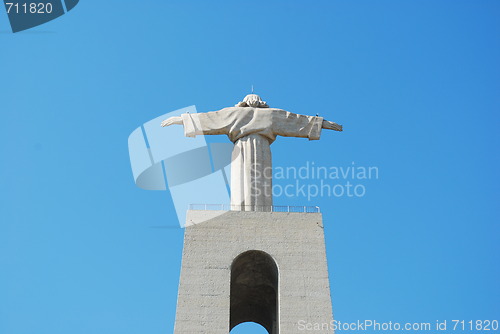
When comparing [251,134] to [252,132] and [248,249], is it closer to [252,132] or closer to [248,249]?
[252,132]

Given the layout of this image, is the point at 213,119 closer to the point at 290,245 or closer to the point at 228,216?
the point at 228,216

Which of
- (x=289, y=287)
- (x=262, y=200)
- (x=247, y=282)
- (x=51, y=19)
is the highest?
(x=51, y=19)

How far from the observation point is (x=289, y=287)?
1827 cm

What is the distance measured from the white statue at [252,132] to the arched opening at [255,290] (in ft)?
5.36

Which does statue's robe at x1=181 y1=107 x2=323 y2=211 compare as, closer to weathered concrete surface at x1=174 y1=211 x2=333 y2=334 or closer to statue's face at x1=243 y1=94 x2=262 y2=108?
statue's face at x1=243 y1=94 x2=262 y2=108

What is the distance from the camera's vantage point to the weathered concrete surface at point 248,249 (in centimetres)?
1772

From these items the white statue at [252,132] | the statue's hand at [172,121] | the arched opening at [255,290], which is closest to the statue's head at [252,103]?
the white statue at [252,132]

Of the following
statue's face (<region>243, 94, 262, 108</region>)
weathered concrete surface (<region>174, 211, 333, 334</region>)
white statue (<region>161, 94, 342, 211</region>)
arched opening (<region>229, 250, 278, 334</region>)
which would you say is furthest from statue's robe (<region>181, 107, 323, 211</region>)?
arched opening (<region>229, 250, 278, 334</region>)

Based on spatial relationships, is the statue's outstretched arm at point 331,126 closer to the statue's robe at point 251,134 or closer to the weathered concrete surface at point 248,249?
the statue's robe at point 251,134

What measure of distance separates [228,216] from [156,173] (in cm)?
309

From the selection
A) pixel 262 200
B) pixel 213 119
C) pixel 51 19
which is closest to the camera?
pixel 51 19

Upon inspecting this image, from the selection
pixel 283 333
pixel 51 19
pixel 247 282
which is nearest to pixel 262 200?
pixel 247 282

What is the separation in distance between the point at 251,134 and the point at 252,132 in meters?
0.08

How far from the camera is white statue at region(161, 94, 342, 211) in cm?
2020
